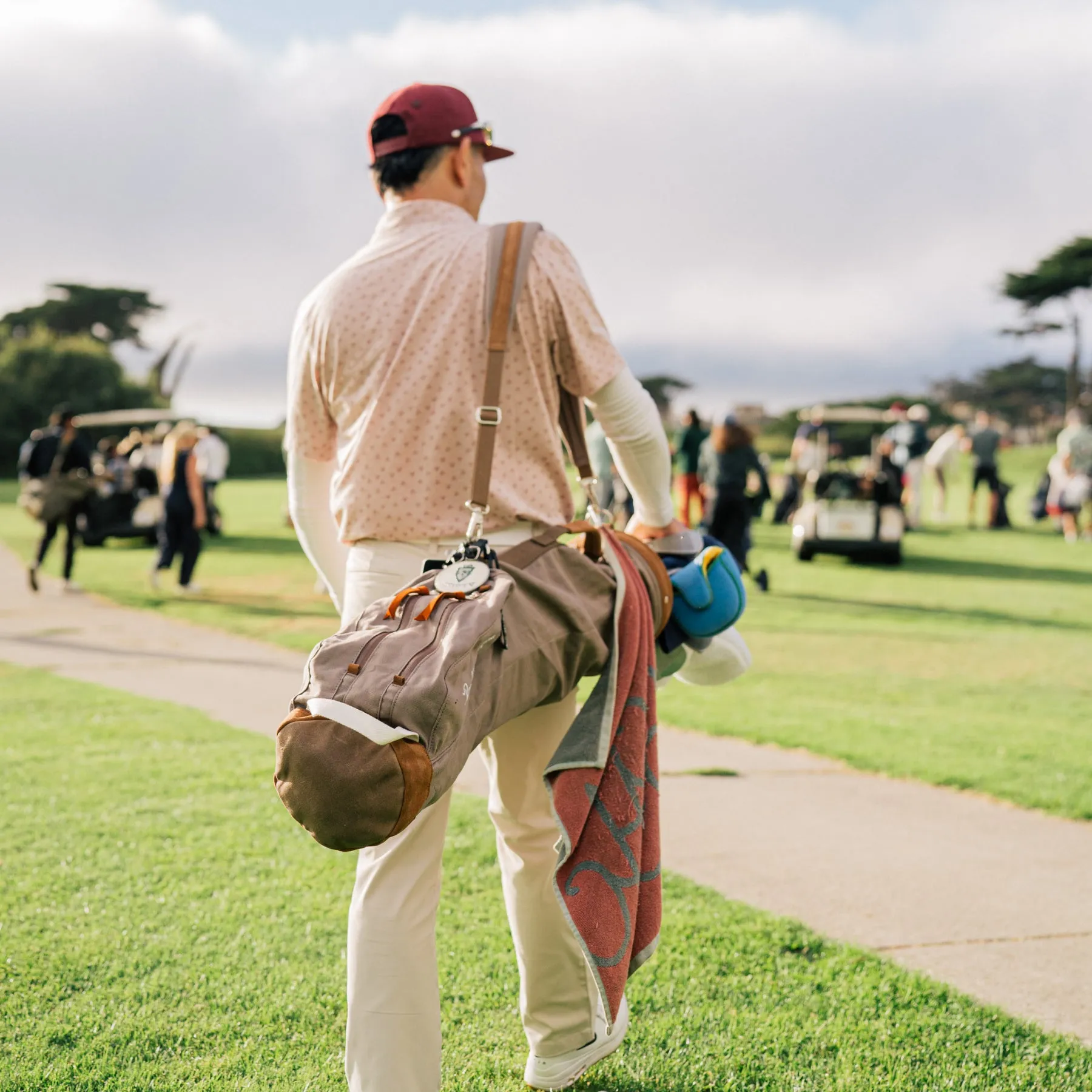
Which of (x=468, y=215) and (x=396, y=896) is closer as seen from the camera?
(x=396, y=896)

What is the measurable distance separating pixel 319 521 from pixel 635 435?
766 mm

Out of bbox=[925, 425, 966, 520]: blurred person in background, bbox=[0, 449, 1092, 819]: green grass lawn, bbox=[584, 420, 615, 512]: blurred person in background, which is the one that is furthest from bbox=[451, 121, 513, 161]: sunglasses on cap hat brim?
bbox=[925, 425, 966, 520]: blurred person in background

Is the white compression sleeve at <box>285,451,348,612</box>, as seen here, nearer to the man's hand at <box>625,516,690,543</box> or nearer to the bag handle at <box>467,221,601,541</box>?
the bag handle at <box>467,221,601,541</box>

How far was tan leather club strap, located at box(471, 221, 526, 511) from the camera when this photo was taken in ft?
7.73

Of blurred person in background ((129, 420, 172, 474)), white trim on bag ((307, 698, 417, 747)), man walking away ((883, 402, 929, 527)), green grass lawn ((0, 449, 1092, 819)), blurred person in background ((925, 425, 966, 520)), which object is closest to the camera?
white trim on bag ((307, 698, 417, 747))

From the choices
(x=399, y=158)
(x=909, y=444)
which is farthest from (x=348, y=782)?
(x=909, y=444)

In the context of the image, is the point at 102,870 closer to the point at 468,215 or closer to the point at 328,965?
the point at 328,965

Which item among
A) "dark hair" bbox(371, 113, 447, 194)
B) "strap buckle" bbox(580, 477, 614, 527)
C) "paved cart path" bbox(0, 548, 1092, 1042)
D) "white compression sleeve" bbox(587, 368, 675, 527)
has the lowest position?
"paved cart path" bbox(0, 548, 1092, 1042)

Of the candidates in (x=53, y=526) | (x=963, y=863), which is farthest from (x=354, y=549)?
(x=53, y=526)

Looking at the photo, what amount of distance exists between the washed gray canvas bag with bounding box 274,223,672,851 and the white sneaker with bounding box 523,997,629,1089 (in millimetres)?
913

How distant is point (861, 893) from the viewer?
13.0ft

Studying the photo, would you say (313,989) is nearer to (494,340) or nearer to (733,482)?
(494,340)

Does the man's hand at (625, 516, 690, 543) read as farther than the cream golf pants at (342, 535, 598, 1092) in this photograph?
Yes

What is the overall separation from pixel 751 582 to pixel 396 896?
1193 centimetres
